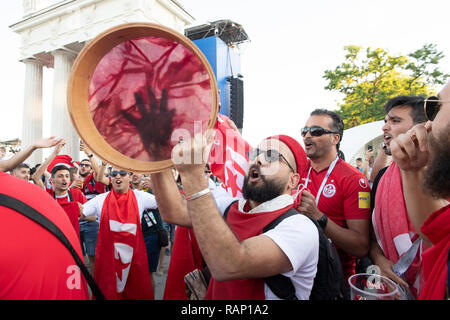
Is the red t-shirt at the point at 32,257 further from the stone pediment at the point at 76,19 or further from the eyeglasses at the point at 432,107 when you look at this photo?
the stone pediment at the point at 76,19

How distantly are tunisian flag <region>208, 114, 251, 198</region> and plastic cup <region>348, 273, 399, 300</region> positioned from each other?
1416 mm

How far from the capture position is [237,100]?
12875 millimetres

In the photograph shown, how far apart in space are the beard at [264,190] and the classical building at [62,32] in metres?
14.9

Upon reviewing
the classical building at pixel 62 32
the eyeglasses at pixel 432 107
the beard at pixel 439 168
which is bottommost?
the beard at pixel 439 168

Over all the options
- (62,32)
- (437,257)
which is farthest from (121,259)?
(62,32)

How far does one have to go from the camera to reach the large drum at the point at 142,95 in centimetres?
116

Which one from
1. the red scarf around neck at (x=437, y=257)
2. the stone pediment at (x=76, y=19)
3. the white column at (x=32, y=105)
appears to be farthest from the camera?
the white column at (x=32, y=105)

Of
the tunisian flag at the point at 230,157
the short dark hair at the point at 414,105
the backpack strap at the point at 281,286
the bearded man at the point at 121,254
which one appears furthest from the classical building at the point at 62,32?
the backpack strap at the point at 281,286

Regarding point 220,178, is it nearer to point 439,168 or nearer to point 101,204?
point 439,168

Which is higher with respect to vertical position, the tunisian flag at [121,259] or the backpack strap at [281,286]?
the backpack strap at [281,286]

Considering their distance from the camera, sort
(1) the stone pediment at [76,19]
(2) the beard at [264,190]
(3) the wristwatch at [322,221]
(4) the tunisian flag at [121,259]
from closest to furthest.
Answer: (2) the beard at [264,190] < (3) the wristwatch at [322,221] < (4) the tunisian flag at [121,259] < (1) the stone pediment at [76,19]

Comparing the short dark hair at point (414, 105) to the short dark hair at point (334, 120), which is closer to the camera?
the short dark hair at point (414, 105)

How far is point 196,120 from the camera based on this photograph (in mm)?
1224

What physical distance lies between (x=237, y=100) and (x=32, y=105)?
49.6ft
